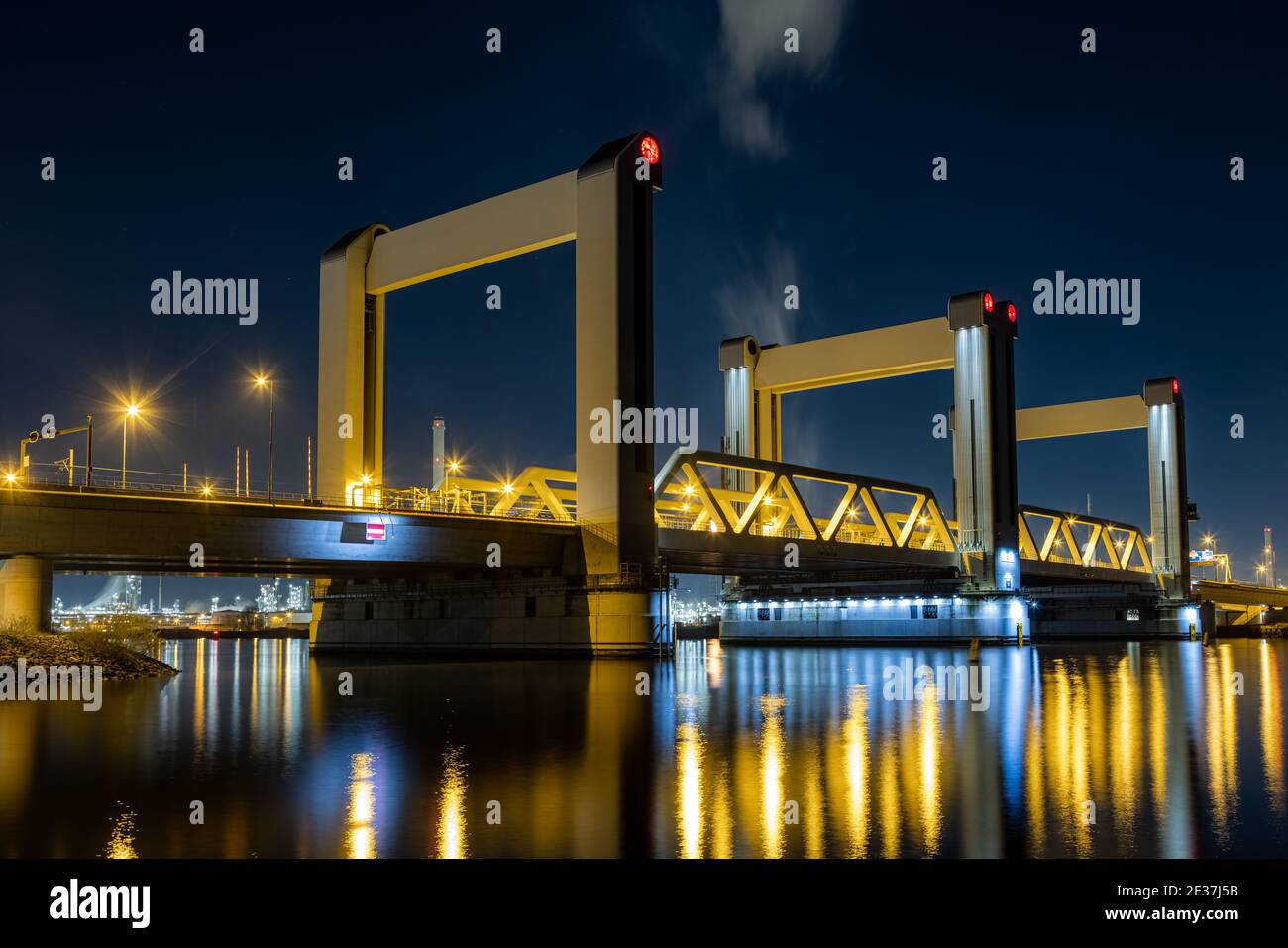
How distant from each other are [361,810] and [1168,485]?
11825 centimetres

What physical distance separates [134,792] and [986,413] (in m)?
80.6

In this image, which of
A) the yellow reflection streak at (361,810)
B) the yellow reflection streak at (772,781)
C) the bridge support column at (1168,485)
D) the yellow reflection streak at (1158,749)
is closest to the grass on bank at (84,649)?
the yellow reflection streak at (361,810)

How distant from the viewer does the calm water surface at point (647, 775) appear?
12.4 m

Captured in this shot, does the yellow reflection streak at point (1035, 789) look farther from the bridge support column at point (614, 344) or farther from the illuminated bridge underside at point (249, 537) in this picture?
the bridge support column at point (614, 344)

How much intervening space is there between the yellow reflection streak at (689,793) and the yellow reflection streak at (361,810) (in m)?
3.33

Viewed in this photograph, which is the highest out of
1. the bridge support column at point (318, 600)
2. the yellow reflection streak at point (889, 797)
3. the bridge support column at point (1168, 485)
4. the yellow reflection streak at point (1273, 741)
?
the bridge support column at point (1168, 485)

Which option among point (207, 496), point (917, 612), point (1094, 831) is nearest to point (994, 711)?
point (1094, 831)

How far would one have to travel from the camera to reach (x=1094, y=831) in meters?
12.8

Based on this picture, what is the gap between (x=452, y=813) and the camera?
1390cm

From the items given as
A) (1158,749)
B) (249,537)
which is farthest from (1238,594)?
(1158,749)

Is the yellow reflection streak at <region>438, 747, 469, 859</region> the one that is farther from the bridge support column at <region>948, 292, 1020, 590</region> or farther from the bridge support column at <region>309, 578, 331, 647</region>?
the bridge support column at <region>948, 292, 1020, 590</region>

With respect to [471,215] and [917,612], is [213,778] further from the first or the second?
[917,612]

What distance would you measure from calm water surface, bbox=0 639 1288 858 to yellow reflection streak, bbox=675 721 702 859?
0.06 meters

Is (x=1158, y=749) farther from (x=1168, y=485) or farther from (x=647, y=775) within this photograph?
(x=1168, y=485)
